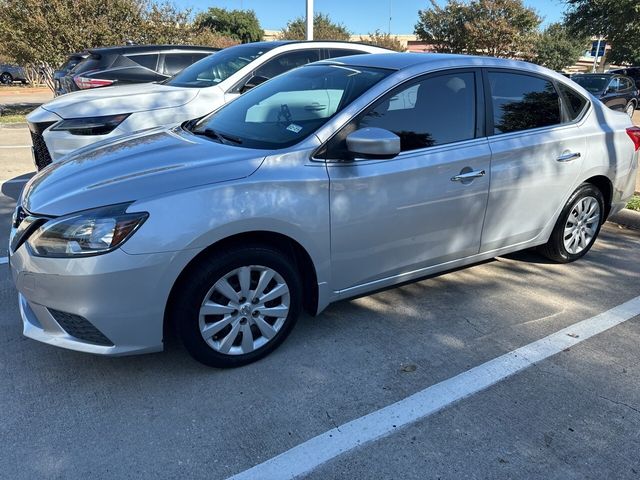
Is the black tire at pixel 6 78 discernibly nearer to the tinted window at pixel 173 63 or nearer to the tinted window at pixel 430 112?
the tinted window at pixel 173 63

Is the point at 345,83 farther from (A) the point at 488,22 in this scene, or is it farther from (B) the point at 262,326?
(A) the point at 488,22

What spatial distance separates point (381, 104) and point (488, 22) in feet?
103

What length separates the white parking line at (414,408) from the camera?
2355 mm

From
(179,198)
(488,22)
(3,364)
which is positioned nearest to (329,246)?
(179,198)

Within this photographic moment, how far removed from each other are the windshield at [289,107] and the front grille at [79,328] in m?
1.32

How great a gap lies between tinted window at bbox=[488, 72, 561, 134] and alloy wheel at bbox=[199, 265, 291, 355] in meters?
1.96

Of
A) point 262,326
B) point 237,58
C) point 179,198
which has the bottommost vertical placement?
point 262,326

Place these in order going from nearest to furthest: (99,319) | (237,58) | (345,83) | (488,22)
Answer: (99,319), (345,83), (237,58), (488,22)

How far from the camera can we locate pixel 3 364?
9.92ft

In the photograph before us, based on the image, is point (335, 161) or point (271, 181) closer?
point (271, 181)

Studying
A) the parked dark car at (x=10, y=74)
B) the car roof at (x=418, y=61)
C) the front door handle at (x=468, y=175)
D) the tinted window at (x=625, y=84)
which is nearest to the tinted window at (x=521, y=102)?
the car roof at (x=418, y=61)

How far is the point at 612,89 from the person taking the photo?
1789 centimetres

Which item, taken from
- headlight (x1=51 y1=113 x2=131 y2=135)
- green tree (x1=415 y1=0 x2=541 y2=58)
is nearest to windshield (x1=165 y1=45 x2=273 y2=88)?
headlight (x1=51 y1=113 x2=131 y2=135)

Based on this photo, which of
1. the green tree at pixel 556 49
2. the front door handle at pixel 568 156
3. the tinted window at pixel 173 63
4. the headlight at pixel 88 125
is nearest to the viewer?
the front door handle at pixel 568 156
